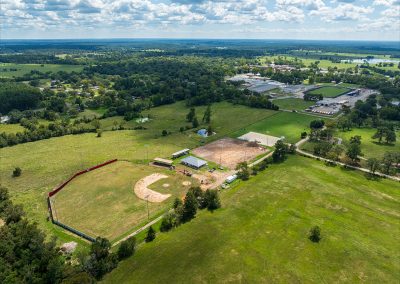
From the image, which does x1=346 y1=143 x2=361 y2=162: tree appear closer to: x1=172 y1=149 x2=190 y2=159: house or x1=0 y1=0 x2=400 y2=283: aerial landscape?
x1=0 y1=0 x2=400 y2=283: aerial landscape

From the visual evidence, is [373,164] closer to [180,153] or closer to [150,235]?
[180,153]

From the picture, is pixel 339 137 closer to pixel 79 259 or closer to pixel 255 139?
pixel 255 139

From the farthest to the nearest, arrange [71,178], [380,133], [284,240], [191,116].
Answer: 1. [191,116]
2. [380,133]
3. [71,178]
4. [284,240]

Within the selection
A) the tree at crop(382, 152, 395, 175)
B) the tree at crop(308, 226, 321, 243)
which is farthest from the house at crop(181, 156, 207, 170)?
the tree at crop(382, 152, 395, 175)

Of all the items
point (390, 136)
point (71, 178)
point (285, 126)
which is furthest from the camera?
point (285, 126)

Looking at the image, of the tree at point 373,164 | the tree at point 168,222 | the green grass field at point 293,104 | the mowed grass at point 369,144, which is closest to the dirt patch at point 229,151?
the tree at point 168,222

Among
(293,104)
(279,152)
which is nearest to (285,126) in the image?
(279,152)

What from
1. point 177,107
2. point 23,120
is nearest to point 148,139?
point 177,107
